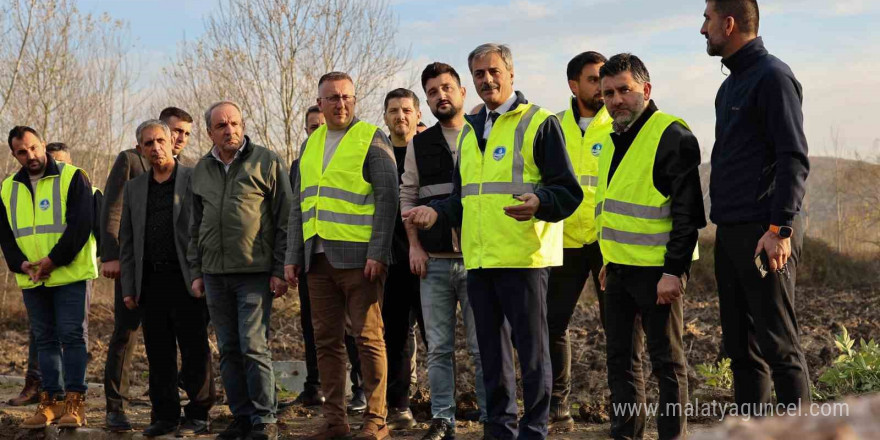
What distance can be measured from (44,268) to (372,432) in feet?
10.5

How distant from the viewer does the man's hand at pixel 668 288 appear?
450 cm

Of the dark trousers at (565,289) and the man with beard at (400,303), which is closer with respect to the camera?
the dark trousers at (565,289)

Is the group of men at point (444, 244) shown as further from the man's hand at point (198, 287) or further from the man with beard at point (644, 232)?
the man's hand at point (198, 287)

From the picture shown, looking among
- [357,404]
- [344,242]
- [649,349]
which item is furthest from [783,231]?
[357,404]

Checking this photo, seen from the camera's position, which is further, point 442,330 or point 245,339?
point 245,339

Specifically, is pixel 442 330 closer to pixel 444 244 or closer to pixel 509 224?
pixel 444 244

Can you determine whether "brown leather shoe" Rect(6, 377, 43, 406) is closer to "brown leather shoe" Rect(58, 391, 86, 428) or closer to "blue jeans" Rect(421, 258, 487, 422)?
"brown leather shoe" Rect(58, 391, 86, 428)

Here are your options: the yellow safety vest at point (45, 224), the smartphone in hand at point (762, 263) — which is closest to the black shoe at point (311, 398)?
the yellow safety vest at point (45, 224)

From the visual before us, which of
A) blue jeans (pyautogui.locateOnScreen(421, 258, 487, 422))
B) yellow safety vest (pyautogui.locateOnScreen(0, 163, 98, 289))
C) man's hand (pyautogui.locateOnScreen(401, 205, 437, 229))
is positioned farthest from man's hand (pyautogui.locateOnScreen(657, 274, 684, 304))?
yellow safety vest (pyautogui.locateOnScreen(0, 163, 98, 289))

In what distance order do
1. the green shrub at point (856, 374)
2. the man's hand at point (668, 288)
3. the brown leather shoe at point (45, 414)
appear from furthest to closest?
1. the brown leather shoe at point (45, 414)
2. the green shrub at point (856, 374)
3. the man's hand at point (668, 288)

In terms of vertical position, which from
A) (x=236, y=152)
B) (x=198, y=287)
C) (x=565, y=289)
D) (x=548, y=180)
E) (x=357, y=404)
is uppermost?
(x=236, y=152)

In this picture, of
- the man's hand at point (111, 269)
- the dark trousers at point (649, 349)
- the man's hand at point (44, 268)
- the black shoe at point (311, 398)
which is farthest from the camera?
the black shoe at point (311, 398)

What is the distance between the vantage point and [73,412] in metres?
6.89

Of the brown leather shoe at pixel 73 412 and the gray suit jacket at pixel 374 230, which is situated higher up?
the gray suit jacket at pixel 374 230
